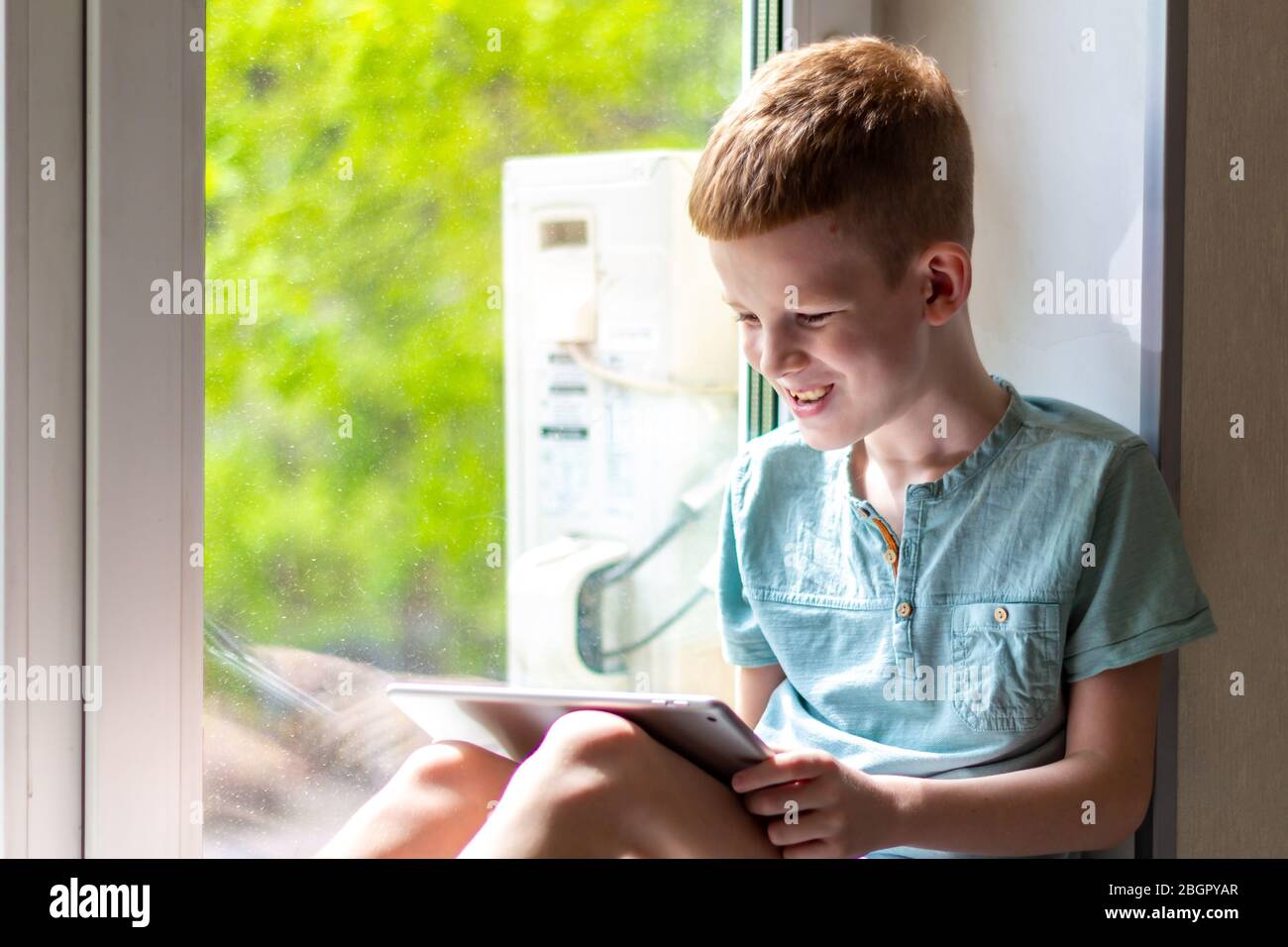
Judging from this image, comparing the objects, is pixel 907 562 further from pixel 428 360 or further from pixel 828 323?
pixel 428 360

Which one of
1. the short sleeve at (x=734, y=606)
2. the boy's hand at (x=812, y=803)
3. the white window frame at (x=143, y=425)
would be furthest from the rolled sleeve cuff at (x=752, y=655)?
the white window frame at (x=143, y=425)

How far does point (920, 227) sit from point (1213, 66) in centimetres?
30

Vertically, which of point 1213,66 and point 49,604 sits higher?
point 1213,66

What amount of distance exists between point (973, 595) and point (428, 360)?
0.54 m

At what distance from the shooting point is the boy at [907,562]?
91 centimetres

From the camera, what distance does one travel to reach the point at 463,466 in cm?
117

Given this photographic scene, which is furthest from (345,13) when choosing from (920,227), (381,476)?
(920,227)

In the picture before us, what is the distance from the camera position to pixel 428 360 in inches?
45.1

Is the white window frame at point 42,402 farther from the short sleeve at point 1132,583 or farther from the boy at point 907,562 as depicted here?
the short sleeve at point 1132,583

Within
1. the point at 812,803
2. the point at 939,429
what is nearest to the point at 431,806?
the point at 812,803

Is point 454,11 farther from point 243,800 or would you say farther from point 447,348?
point 243,800

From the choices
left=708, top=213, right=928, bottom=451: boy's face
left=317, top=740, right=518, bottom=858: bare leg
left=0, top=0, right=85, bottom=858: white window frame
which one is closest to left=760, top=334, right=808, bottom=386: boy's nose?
left=708, top=213, right=928, bottom=451: boy's face

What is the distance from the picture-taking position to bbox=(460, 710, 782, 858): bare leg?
2.68 feet
